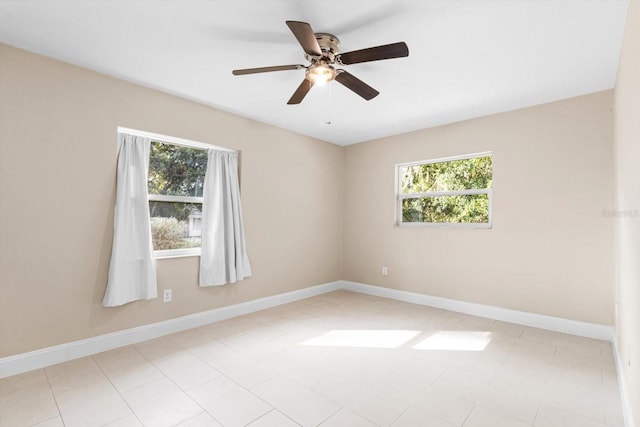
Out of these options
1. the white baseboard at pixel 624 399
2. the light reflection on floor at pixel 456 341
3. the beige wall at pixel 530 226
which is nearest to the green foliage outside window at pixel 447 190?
the beige wall at pixel 530 226

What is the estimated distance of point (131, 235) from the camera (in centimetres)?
294

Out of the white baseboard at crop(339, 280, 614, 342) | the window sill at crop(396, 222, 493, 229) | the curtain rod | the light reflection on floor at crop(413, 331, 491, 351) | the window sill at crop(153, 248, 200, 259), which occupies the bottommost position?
the light reflection on floor at crop(413, 331, 491, 351)

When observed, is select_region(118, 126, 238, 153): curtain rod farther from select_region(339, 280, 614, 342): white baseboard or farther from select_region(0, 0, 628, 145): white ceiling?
select_region(339, 280, 614, 342): white baseboard

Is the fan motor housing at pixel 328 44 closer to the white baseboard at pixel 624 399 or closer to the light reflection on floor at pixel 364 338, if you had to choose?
the light reflection on floor at pixel 364 338

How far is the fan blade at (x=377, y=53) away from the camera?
1834 millimetres

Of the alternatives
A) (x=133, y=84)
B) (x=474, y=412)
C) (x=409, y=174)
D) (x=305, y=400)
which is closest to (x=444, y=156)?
(x=409, y=174)

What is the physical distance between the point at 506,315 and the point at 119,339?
13.5 feet

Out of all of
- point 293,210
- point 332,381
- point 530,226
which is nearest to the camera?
point 332,381

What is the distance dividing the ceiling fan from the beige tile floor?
87.4 inches

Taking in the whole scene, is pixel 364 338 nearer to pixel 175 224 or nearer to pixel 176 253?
pixel 176 253

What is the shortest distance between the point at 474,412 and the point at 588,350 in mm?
1739

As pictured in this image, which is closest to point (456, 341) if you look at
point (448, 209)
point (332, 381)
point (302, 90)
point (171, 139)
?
point (332, 381)

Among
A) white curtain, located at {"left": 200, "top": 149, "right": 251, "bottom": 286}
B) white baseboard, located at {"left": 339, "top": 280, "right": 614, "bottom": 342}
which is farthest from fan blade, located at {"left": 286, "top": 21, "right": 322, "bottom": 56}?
white baseboard, located at {"left": 339, "top": 280, "right": 614, "bottom": 342}

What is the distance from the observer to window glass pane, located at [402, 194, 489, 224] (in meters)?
4.00
